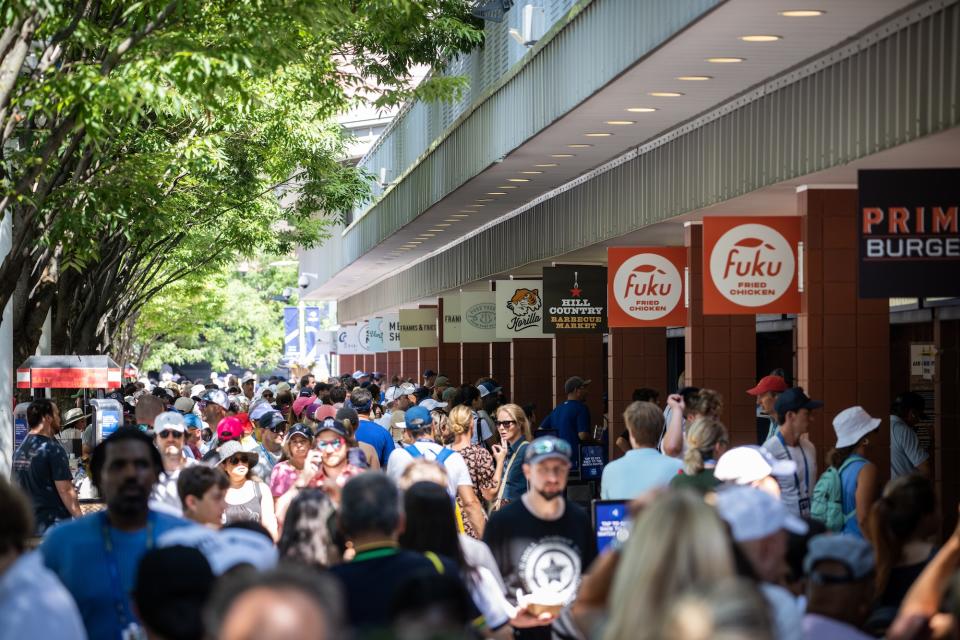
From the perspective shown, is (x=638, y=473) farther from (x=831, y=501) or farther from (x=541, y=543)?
(x=541, y=543)

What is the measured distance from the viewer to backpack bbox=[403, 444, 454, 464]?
1118cm

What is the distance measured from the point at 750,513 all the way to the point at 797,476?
500 centimetres

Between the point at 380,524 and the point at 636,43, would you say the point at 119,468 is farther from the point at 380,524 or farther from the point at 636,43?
the point at 636,43

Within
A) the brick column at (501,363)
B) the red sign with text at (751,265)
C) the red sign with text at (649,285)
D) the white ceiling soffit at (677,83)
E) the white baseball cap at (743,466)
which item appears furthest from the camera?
the brick column at (501,363)

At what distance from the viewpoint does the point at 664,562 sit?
12.0 feet

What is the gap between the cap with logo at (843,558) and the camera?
5.24 m

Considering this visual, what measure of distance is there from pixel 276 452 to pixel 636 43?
5149mm

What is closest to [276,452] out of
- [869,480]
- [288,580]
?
[869,480]

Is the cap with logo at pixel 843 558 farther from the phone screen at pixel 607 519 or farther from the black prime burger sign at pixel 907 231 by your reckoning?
the black prime burger sign at pixel 907 231

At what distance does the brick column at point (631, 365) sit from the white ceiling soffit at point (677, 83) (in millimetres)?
2448

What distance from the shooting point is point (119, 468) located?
615 cm

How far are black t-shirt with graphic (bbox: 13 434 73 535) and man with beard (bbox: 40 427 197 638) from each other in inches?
203

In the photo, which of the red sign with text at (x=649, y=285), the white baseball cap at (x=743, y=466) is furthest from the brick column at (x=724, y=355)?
the white baseball cap at (x=743, y=466)

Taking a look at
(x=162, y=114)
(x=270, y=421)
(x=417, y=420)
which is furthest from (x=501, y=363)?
(x=417, y=420)
